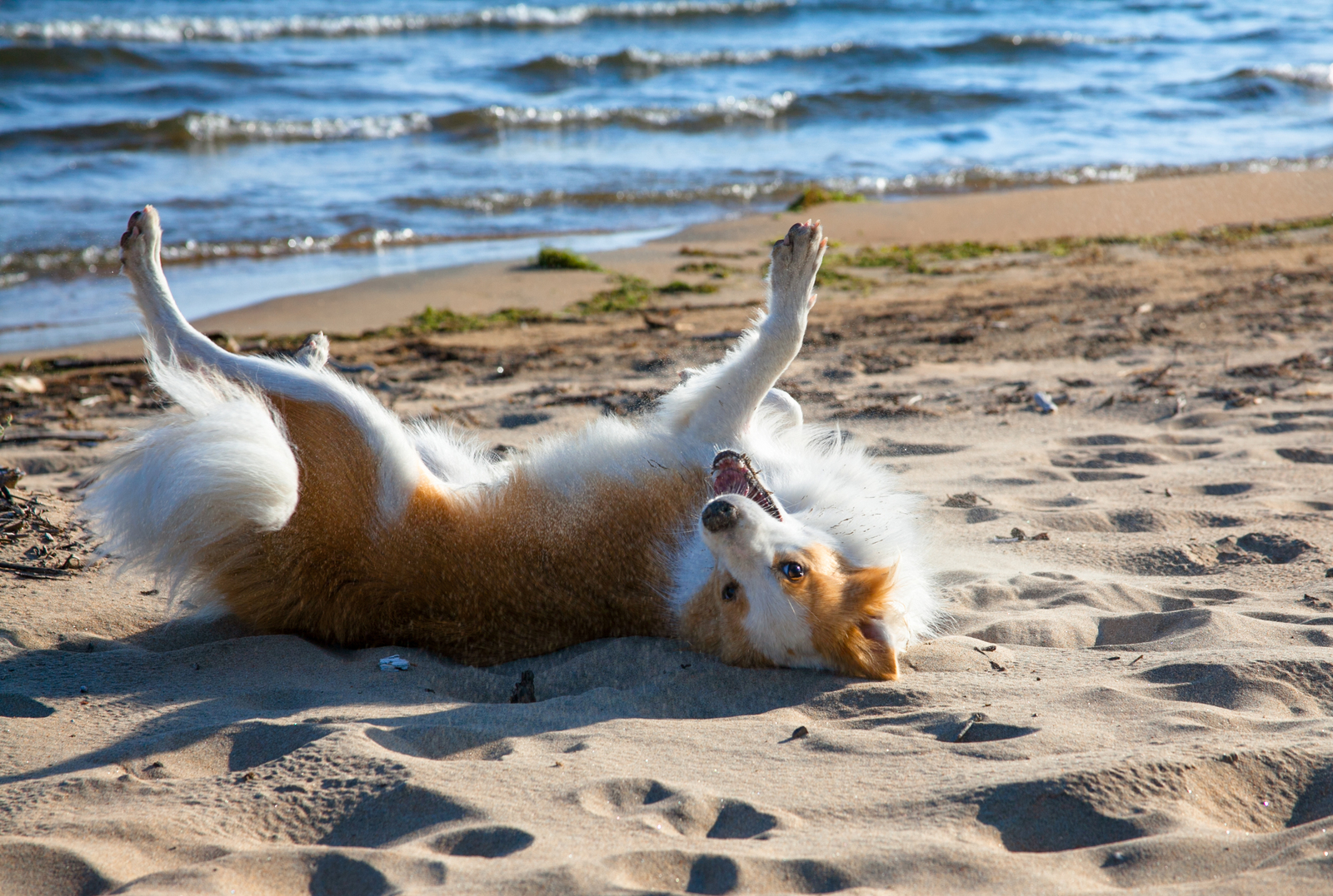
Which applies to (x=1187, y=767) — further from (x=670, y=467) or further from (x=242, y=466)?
(x=242, y=466)

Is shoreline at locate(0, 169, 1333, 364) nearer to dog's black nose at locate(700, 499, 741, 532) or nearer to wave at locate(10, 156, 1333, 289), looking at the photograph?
wave at locate(10, 156, 1333, 289)

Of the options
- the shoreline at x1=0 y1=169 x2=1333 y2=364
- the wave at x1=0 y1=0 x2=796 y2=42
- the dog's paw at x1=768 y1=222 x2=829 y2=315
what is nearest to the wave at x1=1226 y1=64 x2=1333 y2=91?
the shoreline at x1=0 y1=169 x2=1333 y2=364

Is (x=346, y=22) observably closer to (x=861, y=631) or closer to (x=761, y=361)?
(x=761, y=361)

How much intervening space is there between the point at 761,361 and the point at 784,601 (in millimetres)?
982

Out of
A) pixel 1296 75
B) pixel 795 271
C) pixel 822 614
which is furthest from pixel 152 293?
pixel 1296 75

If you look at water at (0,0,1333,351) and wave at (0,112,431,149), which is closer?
water at (0,0,1333,351)

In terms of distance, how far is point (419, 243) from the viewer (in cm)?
991

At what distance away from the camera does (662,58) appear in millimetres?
19828

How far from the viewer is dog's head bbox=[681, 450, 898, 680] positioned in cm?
296

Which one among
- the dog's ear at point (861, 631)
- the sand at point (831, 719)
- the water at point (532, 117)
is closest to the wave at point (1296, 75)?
the water at point (532, 117)

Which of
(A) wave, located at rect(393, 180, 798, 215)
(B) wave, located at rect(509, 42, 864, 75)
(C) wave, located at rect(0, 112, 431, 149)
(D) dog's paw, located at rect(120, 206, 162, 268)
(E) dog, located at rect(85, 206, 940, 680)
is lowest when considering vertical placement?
(E) dog, located at rect(85, 206, 940, 680)

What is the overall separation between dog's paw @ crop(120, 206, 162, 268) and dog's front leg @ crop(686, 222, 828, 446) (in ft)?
6.52

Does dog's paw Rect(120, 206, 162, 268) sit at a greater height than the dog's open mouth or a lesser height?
greater

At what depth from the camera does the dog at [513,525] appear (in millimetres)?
3025
